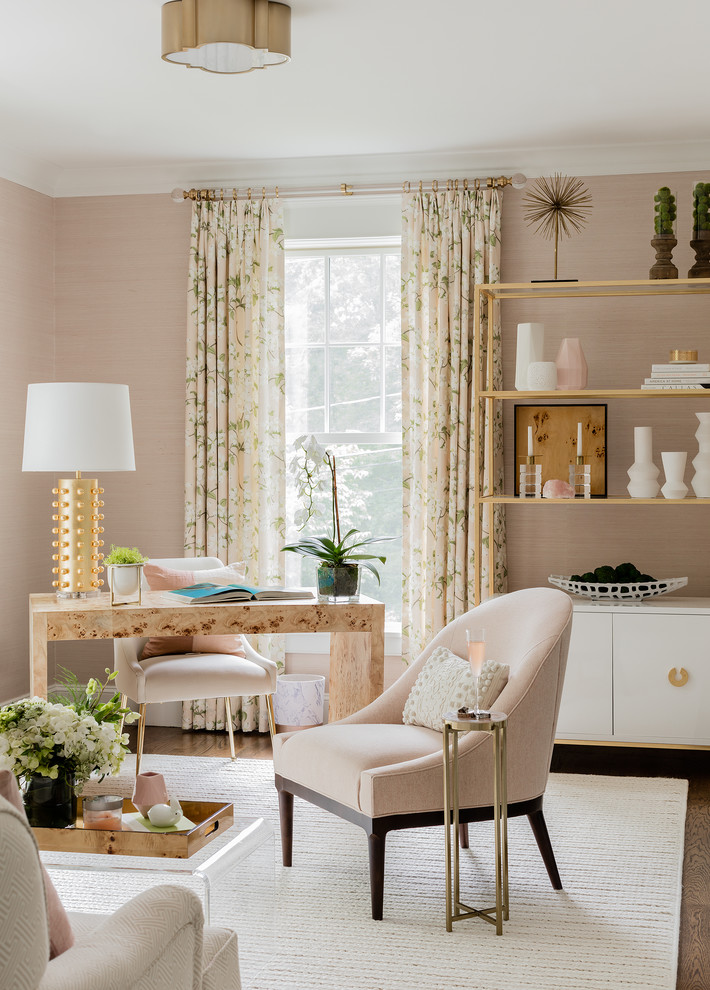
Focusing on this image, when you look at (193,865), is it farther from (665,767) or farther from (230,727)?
(665,767)

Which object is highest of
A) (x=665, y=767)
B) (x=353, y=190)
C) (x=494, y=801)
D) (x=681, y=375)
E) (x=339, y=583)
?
(x=353, y=190)

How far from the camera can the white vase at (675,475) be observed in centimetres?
434

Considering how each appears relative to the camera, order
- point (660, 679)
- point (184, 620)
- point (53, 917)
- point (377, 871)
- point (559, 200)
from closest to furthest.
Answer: point (53, 917) → point (377, 871) → point (184, 620) → point (660, 679) → point (559, 200)

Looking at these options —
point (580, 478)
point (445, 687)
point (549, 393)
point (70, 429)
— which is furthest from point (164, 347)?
point (445, 687)

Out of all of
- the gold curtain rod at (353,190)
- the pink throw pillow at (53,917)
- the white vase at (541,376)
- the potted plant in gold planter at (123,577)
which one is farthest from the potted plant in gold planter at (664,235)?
the pink throw pillow at (53,917)

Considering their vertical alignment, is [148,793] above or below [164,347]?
below

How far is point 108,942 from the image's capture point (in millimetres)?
1482

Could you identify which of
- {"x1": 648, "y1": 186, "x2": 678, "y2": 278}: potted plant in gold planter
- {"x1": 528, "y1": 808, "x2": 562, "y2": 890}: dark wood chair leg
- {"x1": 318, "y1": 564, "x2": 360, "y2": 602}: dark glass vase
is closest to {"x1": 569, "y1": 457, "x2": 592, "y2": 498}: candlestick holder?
{"x1": 648, "y1": 186, "x2": 678, "y2": 278}: potted plant in gold planter

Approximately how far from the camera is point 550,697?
10.0 feet

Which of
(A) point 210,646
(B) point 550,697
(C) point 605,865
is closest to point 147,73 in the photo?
(A) point 210,646

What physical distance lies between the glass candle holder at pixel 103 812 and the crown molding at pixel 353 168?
11.0 ft

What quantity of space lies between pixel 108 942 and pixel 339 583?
2.45 m

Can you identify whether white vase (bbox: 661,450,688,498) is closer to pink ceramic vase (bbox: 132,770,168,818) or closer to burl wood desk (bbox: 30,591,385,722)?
burl wood desk (bbox: 30,591,385,722)

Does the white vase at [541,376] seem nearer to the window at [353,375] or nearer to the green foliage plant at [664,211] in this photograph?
the green foliage plant at [664,211]
